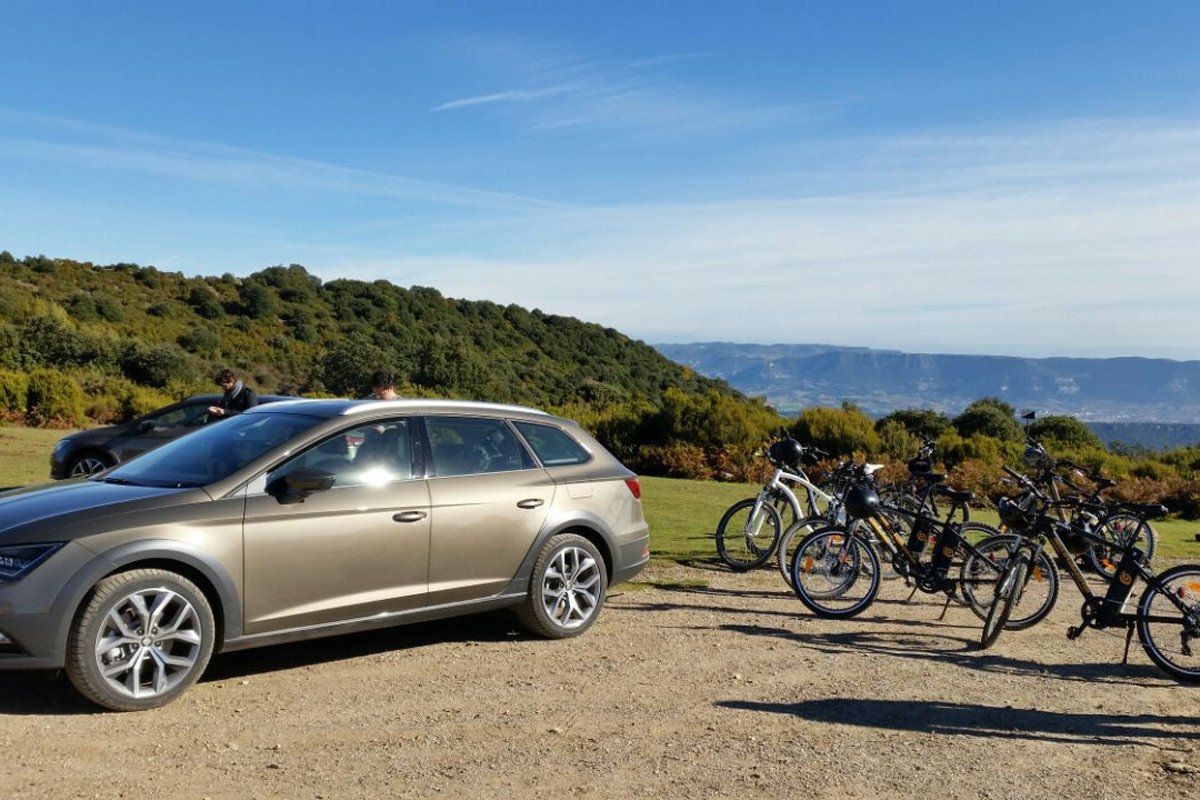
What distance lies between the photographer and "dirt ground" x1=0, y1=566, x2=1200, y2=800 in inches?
196

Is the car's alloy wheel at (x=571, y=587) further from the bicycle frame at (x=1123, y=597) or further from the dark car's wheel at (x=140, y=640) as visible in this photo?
the bicycle frame at (x=1123, y=597)

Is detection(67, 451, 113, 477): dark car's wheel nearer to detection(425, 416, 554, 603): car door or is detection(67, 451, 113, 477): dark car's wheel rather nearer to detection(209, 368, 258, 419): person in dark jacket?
detection(209, 368, 258, 419): person in dark jacket

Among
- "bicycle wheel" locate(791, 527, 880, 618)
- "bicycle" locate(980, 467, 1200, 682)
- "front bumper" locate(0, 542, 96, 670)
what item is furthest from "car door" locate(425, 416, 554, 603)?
"bicycle" locate(980, 467, 1200, 682)

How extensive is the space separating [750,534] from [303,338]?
55168mm

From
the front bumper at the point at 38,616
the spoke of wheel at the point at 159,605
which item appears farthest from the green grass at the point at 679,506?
the front bumper at the point at 38,616

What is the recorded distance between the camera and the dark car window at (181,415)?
571 inches

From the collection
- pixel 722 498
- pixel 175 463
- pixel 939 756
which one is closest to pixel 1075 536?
pixel 939 756

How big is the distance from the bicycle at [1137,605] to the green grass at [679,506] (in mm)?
3647

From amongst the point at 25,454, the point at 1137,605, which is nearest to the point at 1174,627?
the point at 1137,605

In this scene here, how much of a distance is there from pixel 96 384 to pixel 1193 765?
3046cm

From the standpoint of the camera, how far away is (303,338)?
62750mm

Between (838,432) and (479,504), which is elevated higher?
(479,504)

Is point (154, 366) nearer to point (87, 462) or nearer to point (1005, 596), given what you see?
point (87, 462)

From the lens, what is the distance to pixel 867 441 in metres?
24.0
